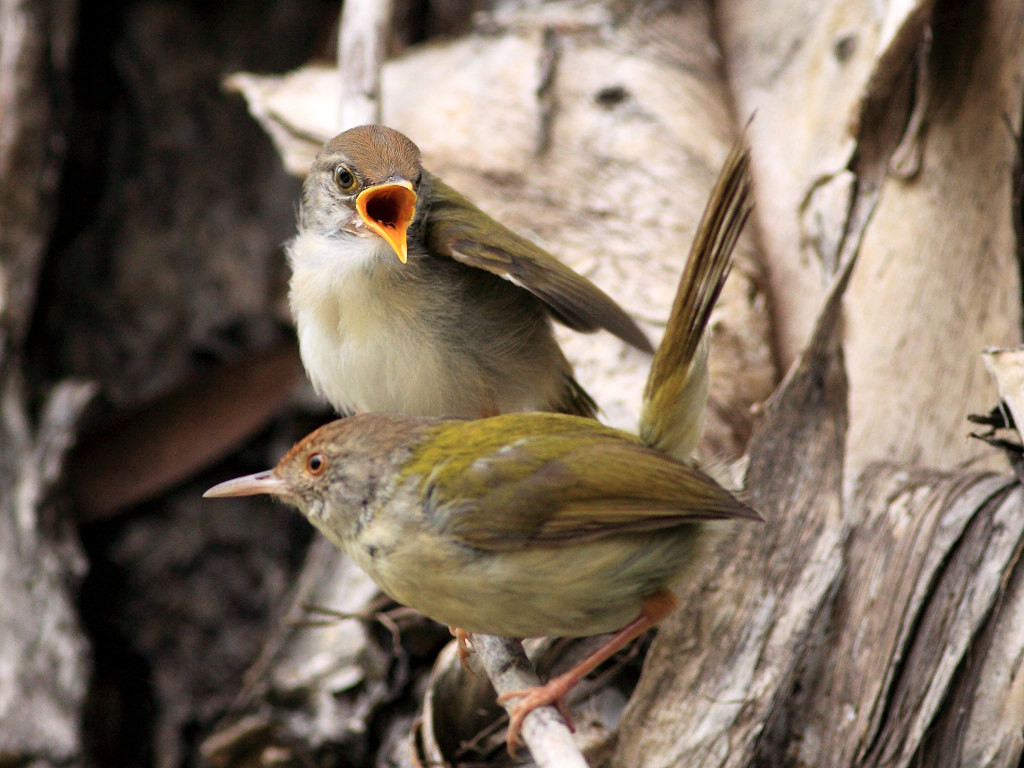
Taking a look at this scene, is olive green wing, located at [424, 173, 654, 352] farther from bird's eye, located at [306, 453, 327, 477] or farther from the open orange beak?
bird's eye, located at [306, 453, 327, 477]

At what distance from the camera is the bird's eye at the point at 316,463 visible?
2.30 m

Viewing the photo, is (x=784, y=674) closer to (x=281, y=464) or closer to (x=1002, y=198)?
(x=281, y=464)

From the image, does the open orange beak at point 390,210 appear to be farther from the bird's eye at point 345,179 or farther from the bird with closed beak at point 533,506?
the bird with closed beak at point 533,506

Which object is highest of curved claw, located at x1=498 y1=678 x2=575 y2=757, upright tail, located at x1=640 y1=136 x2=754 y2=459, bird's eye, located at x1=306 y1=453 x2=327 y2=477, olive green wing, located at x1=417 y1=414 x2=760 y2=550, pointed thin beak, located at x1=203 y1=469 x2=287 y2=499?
upright tail, located at x1=640 y1=136 x2=754 y2=459

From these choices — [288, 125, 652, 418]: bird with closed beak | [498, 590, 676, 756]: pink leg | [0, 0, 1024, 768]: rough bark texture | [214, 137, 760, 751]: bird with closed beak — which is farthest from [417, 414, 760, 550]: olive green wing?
[288, 125, 652, 418]: bird with closed beak

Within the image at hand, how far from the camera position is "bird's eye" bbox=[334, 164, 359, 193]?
288 cm

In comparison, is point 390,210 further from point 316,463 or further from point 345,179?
point 316,463

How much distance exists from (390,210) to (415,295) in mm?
270

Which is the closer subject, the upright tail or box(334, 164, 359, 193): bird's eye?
the upright tail

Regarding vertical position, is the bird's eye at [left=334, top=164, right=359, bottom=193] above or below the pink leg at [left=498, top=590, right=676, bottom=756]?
above

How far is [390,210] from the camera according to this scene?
2971 mm

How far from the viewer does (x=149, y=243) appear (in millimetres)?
4875

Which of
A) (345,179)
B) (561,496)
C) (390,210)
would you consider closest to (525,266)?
(390,210)

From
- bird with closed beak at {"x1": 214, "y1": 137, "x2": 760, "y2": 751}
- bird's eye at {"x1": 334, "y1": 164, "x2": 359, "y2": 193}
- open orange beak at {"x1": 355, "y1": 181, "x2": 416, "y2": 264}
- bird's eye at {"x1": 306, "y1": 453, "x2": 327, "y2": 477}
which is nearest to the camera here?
bird with closed beak at {"x1": 214, "y1": 137, "x2": 760, "y2": 751}
